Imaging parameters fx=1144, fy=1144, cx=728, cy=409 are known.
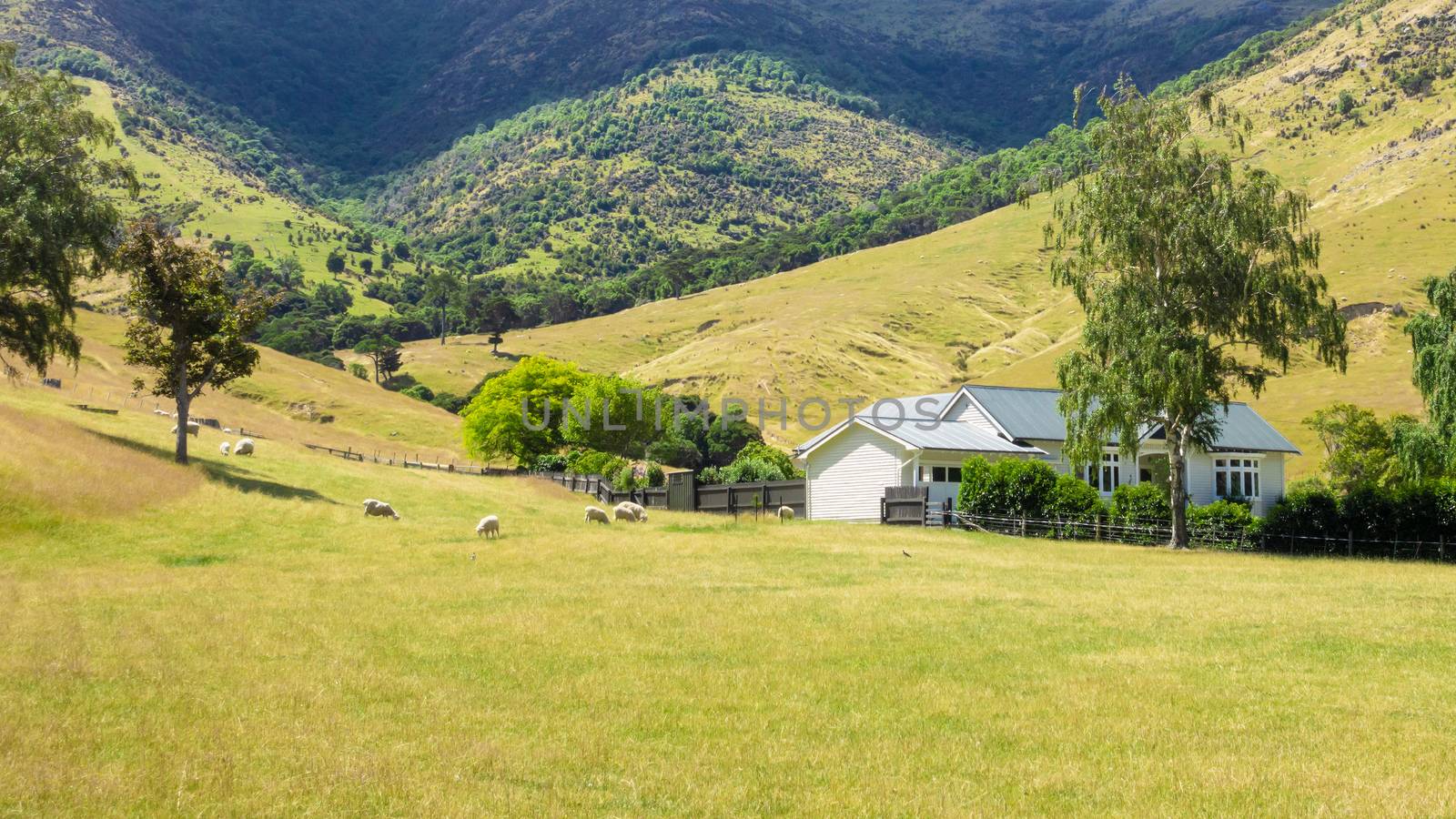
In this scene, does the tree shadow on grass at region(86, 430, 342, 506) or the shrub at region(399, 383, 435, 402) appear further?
the shrub at region(399, 383, 435, 402)

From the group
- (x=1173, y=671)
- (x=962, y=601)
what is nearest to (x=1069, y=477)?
(x=962, y=601)

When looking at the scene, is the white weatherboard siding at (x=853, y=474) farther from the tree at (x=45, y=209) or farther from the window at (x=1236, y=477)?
the tree at (x=45, y=209)

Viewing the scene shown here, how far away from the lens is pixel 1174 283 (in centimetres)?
4300

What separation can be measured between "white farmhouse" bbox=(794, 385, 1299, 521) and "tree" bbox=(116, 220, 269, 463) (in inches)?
1082

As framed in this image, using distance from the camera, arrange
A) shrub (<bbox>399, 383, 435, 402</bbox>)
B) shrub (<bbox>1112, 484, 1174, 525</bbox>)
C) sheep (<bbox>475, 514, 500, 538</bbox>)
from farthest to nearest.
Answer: shrub (<bbox>399, 383, 435, 402</bbox>) → shrub (<bbox>1112, 484, 1174, 525</bbox>) → sheep (<bbox>475, 514, 500, 538</bbox>)

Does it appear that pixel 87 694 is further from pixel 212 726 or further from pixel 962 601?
pixel 962 601

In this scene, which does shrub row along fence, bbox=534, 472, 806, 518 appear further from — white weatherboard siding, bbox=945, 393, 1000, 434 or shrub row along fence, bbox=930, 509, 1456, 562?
shrub row along fence, bbox=930, 509, 1456, 562

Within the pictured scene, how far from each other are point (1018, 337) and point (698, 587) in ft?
574

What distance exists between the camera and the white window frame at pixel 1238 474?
56000 millimetres

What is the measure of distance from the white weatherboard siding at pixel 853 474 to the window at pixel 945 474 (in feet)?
4.69

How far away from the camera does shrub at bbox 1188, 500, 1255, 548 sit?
43781 millimetres

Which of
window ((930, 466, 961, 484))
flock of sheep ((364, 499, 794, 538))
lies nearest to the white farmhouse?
window ((930, 466, 961, 484))

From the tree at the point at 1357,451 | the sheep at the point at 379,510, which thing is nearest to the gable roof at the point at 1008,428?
the sheep at the point at 379,510

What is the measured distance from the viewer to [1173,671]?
53.6 feet
